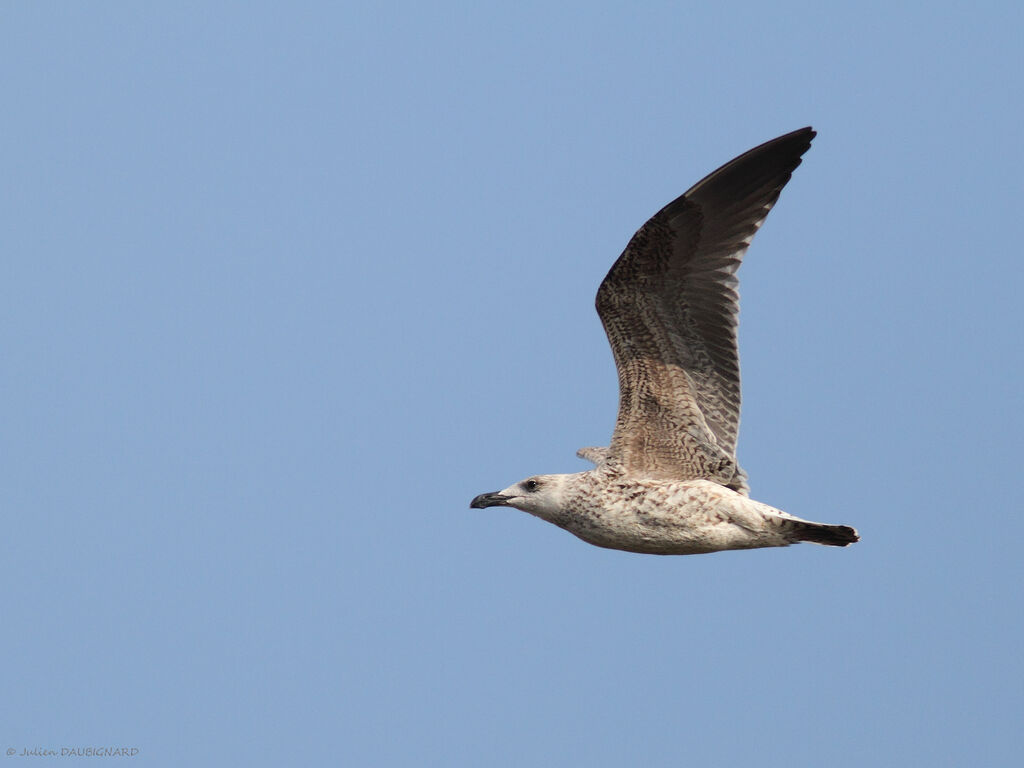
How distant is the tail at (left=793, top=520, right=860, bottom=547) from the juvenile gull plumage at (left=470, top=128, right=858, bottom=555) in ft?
0.04

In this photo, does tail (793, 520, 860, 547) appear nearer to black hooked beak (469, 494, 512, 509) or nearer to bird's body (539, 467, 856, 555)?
bird's body (539, 467, 856, 555)

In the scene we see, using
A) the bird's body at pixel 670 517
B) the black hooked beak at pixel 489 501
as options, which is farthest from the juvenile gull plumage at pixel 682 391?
the black hooked beak at pixel 489 501

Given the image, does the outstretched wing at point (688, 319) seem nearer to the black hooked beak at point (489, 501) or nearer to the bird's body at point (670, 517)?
the bird's body at point (670, 517)

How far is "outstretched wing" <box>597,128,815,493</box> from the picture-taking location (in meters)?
11.7

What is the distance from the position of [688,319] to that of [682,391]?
69 centimetres

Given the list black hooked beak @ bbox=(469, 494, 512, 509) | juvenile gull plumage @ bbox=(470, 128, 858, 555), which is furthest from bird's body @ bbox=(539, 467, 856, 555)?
black hooked beak @ bbox=(469, 494, 512, 509)

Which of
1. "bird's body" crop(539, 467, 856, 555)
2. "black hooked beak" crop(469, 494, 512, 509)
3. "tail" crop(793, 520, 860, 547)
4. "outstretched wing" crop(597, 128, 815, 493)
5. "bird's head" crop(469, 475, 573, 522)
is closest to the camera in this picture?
"tail" crop(793, 520, 860, 547)

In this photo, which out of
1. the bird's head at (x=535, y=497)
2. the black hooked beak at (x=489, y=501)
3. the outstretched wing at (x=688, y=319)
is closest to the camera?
the outstretched wing at (x=688, y=319)

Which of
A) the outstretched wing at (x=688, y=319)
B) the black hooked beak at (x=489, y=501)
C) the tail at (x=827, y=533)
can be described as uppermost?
the outstretched wing at (x=688, y=319)

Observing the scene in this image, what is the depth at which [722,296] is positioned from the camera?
1176cm

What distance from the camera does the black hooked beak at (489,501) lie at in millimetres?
12398

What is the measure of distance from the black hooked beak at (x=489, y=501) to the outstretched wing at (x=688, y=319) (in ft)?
3.82

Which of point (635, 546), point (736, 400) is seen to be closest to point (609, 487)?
point (635, 546)

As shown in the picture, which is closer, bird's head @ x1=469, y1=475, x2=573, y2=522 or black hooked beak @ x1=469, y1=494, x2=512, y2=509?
bird's head @ x1=469, y1=475, x2=573, y2=522
